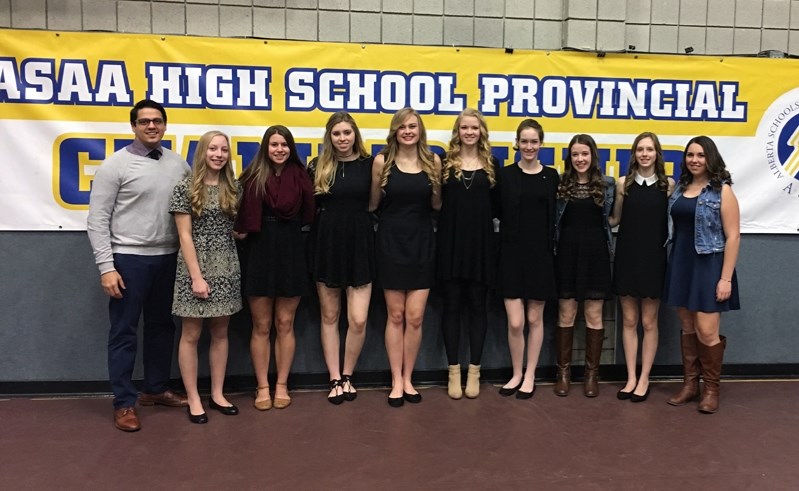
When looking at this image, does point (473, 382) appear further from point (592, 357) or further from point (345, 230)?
point (345, 230)

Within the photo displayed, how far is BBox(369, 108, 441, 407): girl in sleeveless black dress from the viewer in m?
→ 3.39

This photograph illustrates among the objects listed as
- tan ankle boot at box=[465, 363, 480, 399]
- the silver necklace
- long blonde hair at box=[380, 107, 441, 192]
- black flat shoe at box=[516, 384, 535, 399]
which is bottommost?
black flat shoe at box=[516, 384, 535, 399]

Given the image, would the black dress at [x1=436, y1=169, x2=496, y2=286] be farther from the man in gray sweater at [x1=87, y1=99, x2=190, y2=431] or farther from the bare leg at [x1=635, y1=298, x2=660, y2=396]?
the man in gray sweater at [x1=87, y1=99, x2=190, y2=431]

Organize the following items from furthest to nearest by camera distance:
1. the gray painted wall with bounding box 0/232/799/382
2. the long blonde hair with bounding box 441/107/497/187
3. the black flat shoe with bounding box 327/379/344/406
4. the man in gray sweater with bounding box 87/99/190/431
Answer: the gray painted wall with bounding box 0/232/799/382 → the black flat shoe with bounding box 327/379/344/406 → the long blonde hair with bounding box 441/107/497/187 → the man in gray sweater with bounding box 87/99/190/431

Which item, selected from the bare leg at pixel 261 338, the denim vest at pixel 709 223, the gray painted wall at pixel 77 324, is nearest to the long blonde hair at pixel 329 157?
the bare leg at pixel 261 338

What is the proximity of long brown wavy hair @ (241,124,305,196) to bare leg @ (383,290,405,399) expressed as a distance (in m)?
0.90

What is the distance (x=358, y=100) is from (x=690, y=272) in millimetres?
2145

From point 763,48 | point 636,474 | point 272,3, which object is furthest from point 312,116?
point 763,48

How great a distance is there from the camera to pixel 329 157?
134 inches

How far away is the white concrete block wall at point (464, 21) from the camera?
12.0ft

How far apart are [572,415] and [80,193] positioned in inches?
121

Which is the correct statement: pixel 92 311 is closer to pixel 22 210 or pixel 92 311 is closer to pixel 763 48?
pixel 22 210

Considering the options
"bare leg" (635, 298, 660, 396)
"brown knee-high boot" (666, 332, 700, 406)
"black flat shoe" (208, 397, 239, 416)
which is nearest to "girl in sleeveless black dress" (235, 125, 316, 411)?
"black flat shoe" (208, 397, 239, 416)

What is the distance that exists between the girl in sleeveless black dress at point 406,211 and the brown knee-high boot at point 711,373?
159 centimetres
